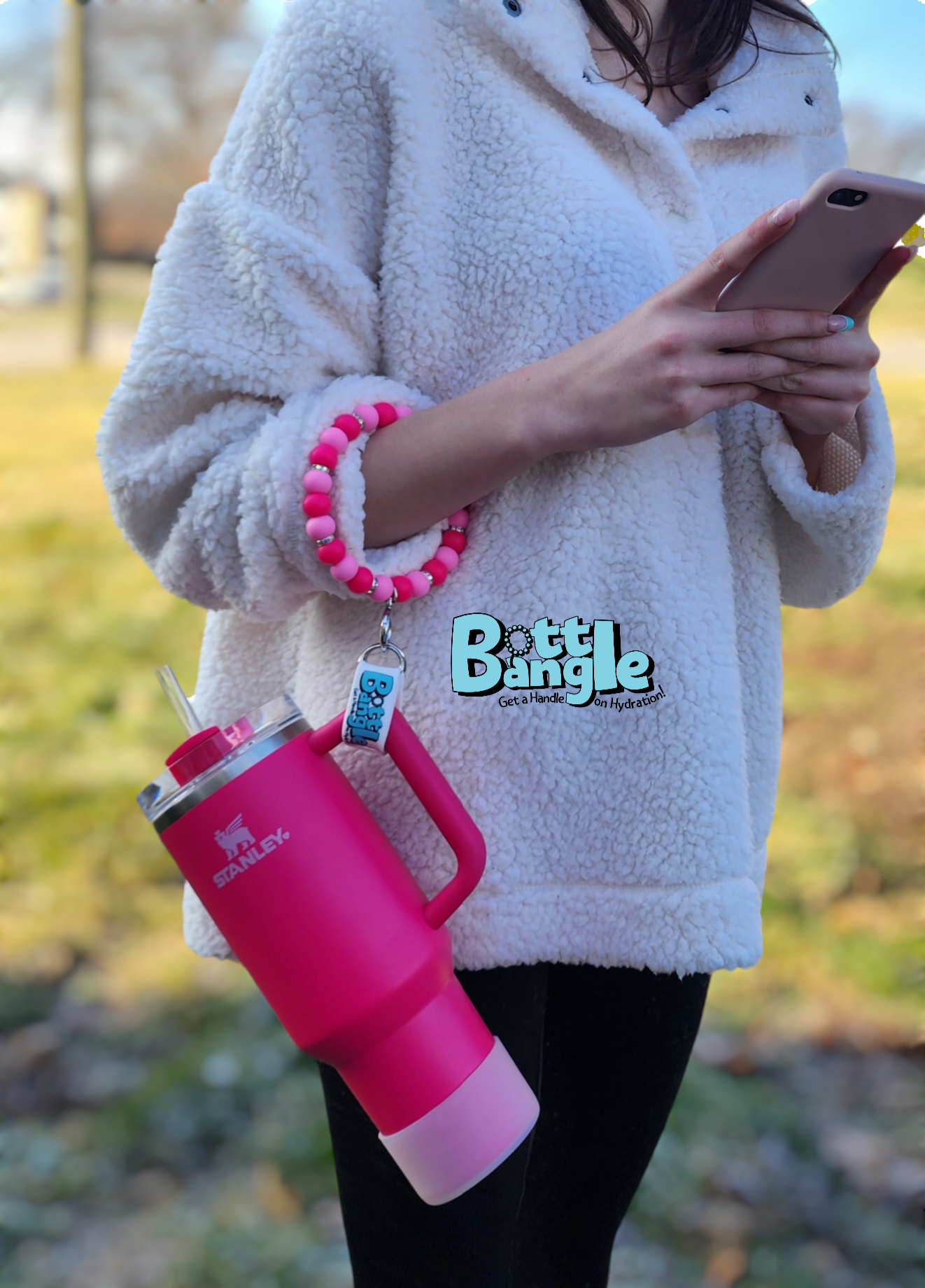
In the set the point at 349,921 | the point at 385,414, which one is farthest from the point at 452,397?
the point at 349,921

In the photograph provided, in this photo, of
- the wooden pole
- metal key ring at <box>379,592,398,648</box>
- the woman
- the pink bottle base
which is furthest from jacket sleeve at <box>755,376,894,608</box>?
the wooden pole

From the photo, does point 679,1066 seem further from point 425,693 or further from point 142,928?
point 142,928

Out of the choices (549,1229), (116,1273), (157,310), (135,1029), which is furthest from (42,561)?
(549,1229)

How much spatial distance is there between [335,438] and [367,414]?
3cm

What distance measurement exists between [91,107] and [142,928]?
1553 mm

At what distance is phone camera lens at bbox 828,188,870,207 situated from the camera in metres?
0.45

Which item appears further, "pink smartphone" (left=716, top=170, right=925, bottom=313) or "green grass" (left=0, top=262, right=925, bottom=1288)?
"green grass" (left=0, top=262, right=925, bottom=1288)

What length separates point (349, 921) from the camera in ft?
1.61

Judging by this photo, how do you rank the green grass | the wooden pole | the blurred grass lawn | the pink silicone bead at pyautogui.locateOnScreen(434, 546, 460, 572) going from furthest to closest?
the wooden pole
the blurred grass lawn
the green grass
the pink silicone bead at pyautogui.locateOnScreen(434, 546, 460, 572)

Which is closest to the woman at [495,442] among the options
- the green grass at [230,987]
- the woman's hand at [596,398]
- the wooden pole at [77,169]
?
the woman's hand at [596,398]

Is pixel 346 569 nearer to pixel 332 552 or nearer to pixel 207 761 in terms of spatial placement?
pixel 332 552

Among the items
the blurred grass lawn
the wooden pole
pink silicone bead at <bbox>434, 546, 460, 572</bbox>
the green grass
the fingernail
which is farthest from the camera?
the wooden pole

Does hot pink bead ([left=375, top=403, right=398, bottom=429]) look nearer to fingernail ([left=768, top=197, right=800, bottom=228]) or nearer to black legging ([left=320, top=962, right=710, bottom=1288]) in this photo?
fingernail ([left=768, top=197, right=800, bottom=228])

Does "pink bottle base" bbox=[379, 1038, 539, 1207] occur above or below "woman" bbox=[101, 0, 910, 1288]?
below
